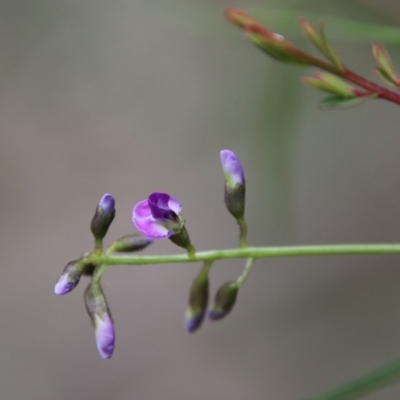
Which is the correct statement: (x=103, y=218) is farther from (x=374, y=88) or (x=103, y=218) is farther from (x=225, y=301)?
(x=374, y=88)

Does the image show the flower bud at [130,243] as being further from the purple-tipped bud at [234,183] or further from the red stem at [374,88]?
the red stem at [374,88]

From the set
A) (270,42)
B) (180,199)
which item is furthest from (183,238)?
(180,199)

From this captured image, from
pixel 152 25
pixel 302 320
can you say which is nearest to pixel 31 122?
pixel 152 25

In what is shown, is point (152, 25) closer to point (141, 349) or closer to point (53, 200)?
point (53, 200)

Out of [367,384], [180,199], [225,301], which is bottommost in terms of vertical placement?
[367,384]

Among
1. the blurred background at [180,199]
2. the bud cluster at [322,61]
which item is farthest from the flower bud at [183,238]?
the blurred background at [180,199]

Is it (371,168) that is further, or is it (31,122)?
(31,122)
